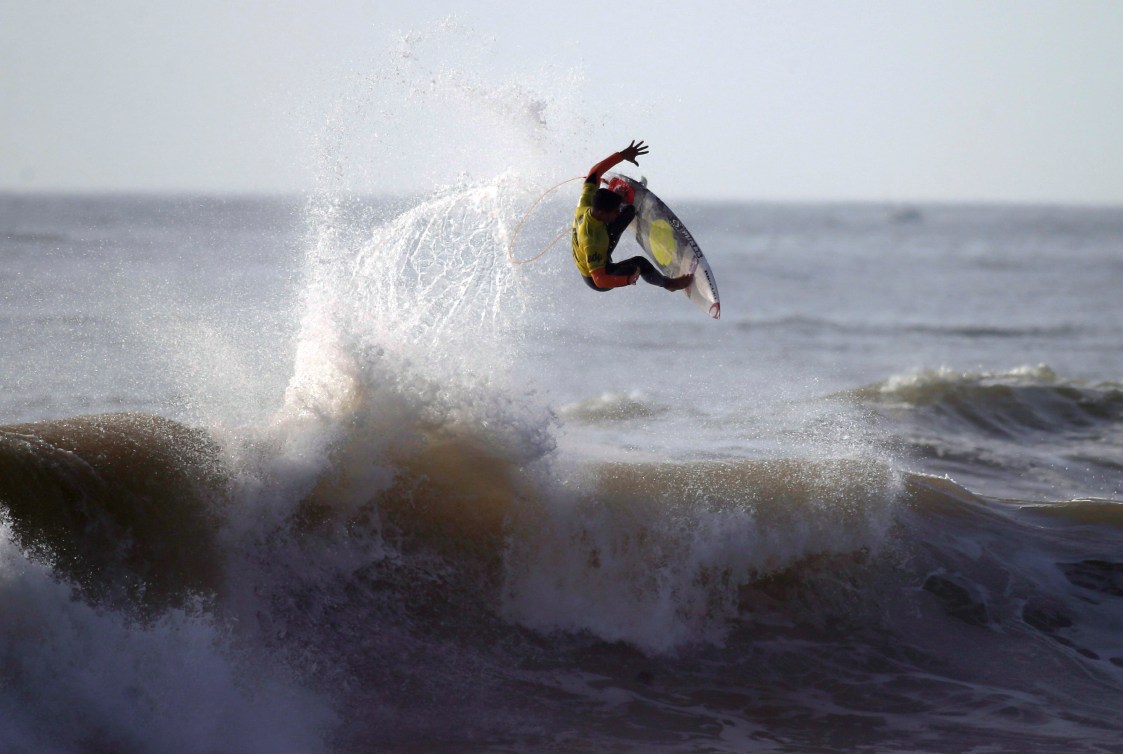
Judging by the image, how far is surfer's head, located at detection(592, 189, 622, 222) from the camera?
9.13 m

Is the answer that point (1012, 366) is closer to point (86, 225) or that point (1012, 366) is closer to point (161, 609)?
point (161, 609)

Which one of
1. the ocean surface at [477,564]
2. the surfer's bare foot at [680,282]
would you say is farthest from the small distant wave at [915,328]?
the surfer's bare foot at [680,282]

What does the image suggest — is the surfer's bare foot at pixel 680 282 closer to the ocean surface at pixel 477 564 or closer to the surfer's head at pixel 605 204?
the surfer's head at pixel 605 204

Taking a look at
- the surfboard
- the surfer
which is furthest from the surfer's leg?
the surfboard

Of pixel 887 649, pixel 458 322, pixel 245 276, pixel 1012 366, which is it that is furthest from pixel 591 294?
pixel 887 649

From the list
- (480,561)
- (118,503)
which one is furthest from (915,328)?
(118,503)

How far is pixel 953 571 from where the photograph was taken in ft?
30.5

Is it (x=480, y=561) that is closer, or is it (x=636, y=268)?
(x=480, y=561)

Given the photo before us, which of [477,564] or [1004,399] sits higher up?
[1004,399]

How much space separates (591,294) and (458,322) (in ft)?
55.3

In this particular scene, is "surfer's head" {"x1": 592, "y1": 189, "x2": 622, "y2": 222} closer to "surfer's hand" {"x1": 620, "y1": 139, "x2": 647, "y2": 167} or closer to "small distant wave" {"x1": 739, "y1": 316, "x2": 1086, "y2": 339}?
"surfer's hand" {"x1": 620, "y1": 139, "x2": 647, "y2": 167}

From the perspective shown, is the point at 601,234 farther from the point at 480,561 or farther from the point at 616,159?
the point at 480,561

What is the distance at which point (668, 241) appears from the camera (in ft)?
34.3

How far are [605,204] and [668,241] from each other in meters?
1.48
